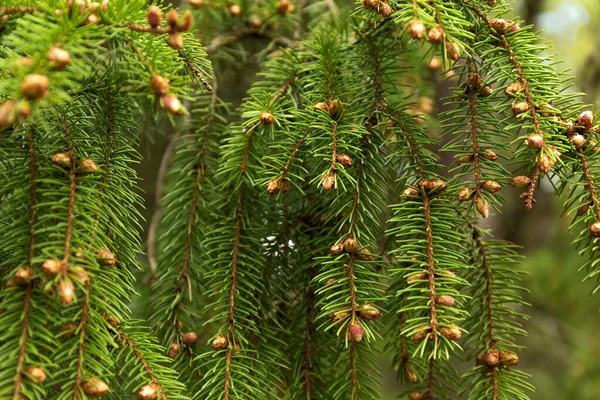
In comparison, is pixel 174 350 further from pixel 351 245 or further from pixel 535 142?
pixel 535 142

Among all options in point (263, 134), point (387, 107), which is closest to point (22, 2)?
point (263, 134)

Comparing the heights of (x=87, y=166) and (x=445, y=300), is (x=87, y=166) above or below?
below

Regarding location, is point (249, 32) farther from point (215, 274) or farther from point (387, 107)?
point (215, 274)

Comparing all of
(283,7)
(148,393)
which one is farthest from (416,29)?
(283,7)

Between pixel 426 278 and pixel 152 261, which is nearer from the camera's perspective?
pixel 426 278

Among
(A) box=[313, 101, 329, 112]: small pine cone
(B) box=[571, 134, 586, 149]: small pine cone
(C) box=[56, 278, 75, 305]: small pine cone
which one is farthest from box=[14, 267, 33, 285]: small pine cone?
(B) box=[571, 134, 586, 149]: small pine cone

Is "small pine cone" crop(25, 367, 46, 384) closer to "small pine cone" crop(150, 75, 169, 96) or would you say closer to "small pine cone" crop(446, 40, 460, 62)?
"small pine cone" crop(150, 75, 169, 96)

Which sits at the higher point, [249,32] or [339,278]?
[249,32]
